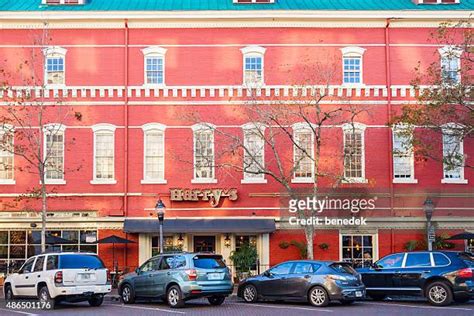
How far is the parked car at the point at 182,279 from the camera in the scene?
23.4 m

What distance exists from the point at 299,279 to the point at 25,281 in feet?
27.3

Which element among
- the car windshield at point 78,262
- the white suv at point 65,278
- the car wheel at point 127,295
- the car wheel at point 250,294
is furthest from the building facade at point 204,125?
the car windshield at point 78,262

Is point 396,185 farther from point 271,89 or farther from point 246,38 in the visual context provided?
point 246,38

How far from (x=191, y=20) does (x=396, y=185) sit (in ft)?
39.5

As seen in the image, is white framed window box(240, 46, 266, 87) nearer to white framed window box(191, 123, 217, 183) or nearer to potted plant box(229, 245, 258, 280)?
white framed window box(191, 123, 217, 183)

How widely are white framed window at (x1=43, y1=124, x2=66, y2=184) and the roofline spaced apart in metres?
5.13

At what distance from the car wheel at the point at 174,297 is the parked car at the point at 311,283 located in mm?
2895

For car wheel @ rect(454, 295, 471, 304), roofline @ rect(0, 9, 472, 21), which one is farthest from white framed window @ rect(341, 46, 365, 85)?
car wheel @ rect(454, 295, 471, 304)

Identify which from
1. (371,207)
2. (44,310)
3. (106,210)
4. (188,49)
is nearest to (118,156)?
(106,210)

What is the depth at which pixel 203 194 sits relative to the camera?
35750 mm

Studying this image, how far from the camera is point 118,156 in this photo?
3616 cm

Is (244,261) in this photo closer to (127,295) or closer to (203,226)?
(203,226)

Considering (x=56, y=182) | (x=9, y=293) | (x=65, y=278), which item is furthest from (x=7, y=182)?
(x=65, y=278)

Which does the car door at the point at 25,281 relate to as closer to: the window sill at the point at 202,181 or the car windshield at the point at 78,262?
the car windshield at the point at 78,262
